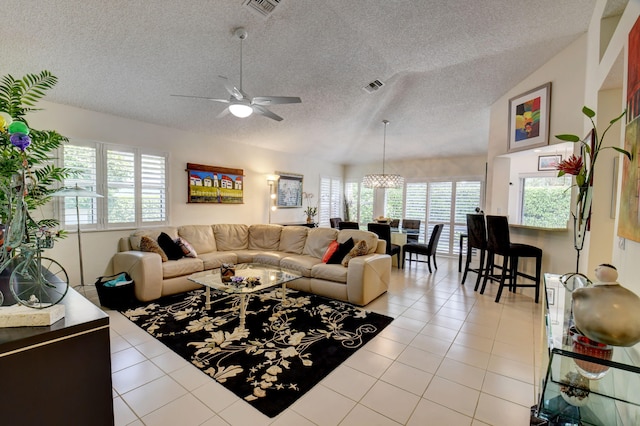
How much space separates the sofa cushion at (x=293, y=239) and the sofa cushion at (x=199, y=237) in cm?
124

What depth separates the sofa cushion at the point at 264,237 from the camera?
211 inches

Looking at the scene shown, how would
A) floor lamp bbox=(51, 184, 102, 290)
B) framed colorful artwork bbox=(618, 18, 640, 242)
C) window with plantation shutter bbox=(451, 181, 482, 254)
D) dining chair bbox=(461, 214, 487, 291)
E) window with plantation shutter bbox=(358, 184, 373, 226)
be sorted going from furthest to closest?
1. window with plantation shutter bbox=(358, 184, 373, 226)
2. window with plantation shutter bbox=(451, 181, 482, 254)
3. dining chair bbox=(461, 214, 487, 291)
4. floor lamp bbox=(51, 184, 102, 290)
5. framed colorful artwork bbox=(618, 18, 640, 242)

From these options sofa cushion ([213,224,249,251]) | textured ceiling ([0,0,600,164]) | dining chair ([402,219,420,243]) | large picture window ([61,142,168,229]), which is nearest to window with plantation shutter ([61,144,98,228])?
large picture window ([61,142,168,229])

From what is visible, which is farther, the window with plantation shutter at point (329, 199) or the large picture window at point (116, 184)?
the window with plantation shutter at point (329, 199)

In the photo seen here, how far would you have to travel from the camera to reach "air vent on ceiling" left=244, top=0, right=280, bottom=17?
8.79ft

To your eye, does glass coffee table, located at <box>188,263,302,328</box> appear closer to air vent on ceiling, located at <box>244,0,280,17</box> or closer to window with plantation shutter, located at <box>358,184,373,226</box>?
air vent on ceiling, located at <box>244,0,280,17</box>

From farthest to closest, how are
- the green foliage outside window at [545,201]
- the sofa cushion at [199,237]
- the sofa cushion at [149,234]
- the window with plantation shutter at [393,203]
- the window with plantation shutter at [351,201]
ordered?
the window with plantation shutter at [351,201] < the window with plantation shutter at [393,203] < the green foliage outside window at [545,201] < the sofa cushion at [199,237] < the sofa cushion at [149,234]

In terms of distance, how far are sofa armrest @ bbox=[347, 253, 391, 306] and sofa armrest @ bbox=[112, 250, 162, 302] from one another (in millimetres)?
2515

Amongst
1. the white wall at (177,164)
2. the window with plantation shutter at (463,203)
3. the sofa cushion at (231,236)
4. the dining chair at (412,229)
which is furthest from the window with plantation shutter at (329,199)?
the window with plantation shutter at (463,203)

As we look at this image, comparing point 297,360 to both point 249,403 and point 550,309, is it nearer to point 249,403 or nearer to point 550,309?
point 249,403

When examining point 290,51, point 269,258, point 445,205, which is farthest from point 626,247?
point 445,205

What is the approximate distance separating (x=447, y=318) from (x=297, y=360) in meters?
1.94

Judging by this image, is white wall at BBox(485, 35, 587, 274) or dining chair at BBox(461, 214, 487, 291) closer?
white wall at BBox(485, 35, 587, 274)

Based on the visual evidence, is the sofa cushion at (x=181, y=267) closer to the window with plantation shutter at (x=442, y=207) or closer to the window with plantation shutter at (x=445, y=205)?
the window with plantation shutter at (x=445, y=205)
